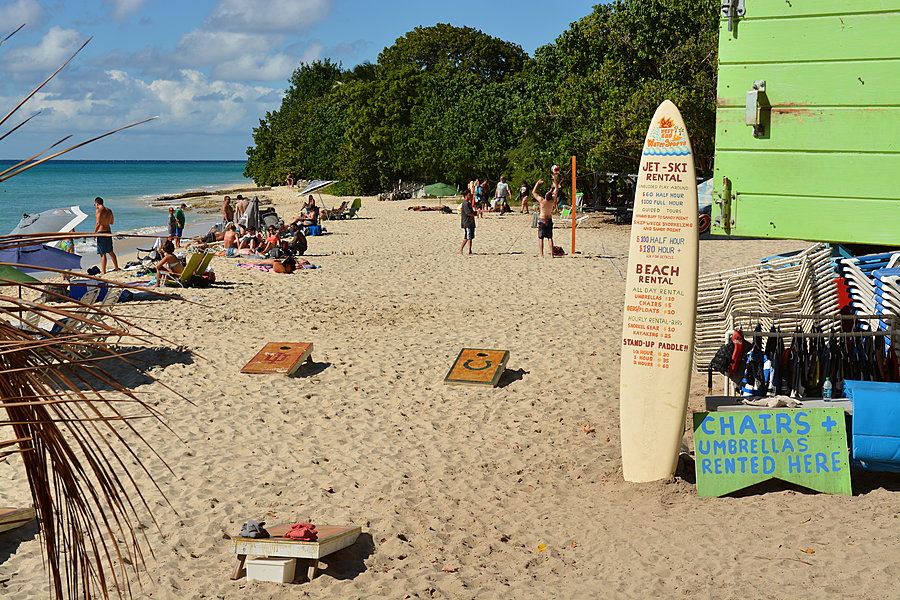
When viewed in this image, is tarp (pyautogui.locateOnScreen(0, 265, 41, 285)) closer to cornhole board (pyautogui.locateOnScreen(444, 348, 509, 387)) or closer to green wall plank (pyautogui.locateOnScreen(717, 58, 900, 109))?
cornhole board (pyautogui.locateOnScreen(444, 348, 509, 387))

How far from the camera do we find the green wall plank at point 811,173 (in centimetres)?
607

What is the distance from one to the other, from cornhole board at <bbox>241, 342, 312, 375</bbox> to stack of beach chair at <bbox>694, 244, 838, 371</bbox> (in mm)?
5021

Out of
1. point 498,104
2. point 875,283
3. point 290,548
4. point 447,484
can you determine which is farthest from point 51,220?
point 498,104

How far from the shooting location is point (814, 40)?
20.2 ft

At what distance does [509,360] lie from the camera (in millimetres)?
11062

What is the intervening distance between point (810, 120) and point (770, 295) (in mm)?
3304

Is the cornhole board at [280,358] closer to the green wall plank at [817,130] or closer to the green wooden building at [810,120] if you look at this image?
the green wooden building at [810,120]

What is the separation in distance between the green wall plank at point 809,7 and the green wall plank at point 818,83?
370 mm

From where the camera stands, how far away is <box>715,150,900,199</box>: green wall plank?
6070 mm

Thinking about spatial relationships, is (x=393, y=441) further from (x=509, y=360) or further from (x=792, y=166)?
(x=792, y=166)

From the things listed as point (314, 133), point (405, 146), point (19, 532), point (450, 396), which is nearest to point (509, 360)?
point (450, 396)

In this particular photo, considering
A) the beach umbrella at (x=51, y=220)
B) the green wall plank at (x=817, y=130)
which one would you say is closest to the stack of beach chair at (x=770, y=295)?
the green wall plank at (x=817, y=130)

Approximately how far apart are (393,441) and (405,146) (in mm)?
42331

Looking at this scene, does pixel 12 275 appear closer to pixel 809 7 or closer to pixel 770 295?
pixel 809 7
